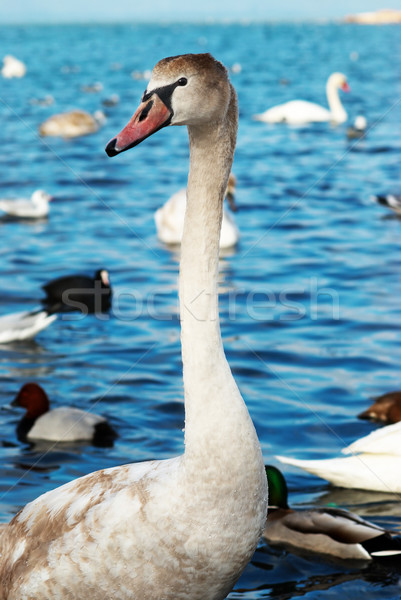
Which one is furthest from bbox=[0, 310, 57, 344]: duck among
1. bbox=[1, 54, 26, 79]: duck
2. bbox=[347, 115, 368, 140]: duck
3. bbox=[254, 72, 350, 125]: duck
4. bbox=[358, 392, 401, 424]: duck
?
bbox=[1, 54, 26, 79]: duck

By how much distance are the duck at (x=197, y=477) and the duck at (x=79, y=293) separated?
6531 millimetres

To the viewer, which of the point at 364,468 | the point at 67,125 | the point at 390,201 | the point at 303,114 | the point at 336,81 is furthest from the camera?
the point at 336,81

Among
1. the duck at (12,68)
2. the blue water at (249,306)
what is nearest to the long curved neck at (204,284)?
the blue water at (249,306)

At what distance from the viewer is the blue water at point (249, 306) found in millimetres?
6770

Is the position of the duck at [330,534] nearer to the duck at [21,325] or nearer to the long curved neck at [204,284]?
the long curved neck at [204,284]

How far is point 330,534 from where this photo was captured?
546cm

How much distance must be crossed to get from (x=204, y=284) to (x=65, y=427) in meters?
3.92

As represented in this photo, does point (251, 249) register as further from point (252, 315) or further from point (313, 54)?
point (313, 54)

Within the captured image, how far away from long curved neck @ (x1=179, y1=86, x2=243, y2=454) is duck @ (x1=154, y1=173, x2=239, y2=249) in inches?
339

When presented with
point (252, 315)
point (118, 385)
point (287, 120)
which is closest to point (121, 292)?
point (252, 315)

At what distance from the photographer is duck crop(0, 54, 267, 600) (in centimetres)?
353

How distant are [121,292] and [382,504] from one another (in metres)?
5.60

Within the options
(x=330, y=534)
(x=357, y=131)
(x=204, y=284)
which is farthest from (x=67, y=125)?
(x=204, y=284)

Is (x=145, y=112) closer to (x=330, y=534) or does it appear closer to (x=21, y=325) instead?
(x=330, y=534)
